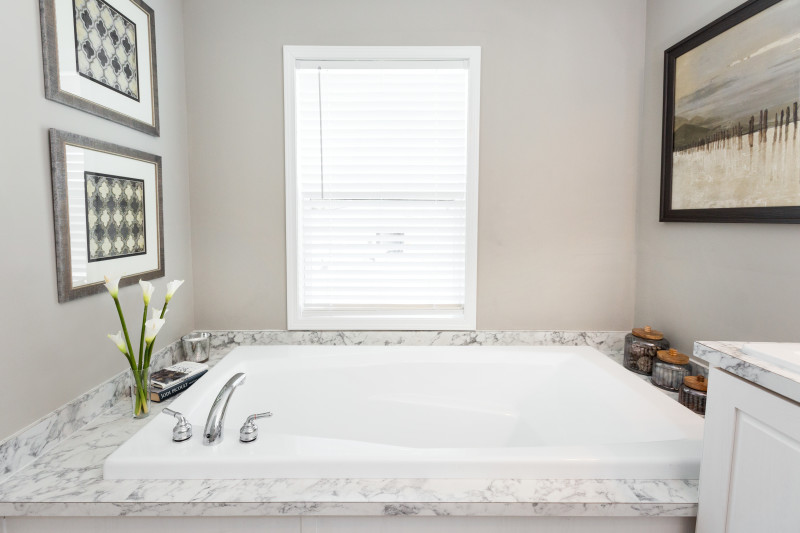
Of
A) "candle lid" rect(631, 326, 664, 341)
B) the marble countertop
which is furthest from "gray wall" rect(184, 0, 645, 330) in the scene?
the marble countertop

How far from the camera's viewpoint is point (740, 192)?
5.03 feet

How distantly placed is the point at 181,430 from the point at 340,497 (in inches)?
21.7

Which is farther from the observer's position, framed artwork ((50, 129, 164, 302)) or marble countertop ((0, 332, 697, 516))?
framed artwork ((50, 129, 164, 302))

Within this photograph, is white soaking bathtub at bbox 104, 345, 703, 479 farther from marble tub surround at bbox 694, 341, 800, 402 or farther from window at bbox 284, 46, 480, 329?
marble tub surround at bbox 694, 341, 800, 402

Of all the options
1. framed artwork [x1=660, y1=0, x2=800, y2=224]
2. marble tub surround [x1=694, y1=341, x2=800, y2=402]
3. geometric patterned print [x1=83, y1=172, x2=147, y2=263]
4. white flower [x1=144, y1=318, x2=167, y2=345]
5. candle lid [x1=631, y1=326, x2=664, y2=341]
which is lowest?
candle lid [x1=631, y1=326, x2=664, y2=341]

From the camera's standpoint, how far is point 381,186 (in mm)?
2199

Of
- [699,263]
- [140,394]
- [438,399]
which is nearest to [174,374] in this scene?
[140,394]

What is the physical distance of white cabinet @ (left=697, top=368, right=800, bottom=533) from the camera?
836mm

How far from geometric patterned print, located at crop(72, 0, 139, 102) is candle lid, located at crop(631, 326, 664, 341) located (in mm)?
2392

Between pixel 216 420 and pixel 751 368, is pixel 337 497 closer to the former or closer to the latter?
pixel 216 420

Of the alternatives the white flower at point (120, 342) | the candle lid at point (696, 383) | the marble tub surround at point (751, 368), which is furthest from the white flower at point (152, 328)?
the candle lid at point (696, 383)

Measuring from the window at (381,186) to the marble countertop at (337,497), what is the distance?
3.67ft

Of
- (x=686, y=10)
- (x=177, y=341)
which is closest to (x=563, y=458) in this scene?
(x=177, y=341)

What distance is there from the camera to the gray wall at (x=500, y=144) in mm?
2088
